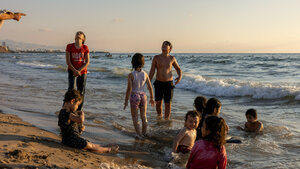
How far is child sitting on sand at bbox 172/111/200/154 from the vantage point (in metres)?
4.20

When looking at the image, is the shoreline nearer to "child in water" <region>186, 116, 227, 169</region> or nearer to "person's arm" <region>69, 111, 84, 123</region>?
"person's arm" <region>69, 111, 84, 123</region>

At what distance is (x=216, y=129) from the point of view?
2.80m

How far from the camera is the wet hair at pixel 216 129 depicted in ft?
9.18

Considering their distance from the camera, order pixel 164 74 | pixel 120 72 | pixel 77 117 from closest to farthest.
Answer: pixel 77 117, pixel 164 74, pixel 120 72

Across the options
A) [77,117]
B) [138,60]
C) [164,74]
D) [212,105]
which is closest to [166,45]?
[164,74]

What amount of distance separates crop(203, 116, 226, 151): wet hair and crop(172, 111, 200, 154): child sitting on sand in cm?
133

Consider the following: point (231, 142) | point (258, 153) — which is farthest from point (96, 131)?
point (258, 153)

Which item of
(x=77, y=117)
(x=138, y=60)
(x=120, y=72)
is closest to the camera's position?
(x=77, y=117)

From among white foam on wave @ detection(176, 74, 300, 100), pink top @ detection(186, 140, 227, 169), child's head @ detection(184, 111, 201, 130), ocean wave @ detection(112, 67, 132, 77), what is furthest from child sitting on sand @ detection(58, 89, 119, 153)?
ocean wave @ detection(112, 67, 132, 77)

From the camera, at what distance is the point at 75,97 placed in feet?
13.1

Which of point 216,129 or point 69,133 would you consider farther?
point 69,133

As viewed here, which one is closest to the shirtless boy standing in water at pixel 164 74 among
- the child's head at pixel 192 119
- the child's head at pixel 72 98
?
the child's head at pixel 192 119

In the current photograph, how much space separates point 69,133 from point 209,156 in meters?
2.12

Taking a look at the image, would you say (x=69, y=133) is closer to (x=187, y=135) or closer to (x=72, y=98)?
(x=72, y=98)
